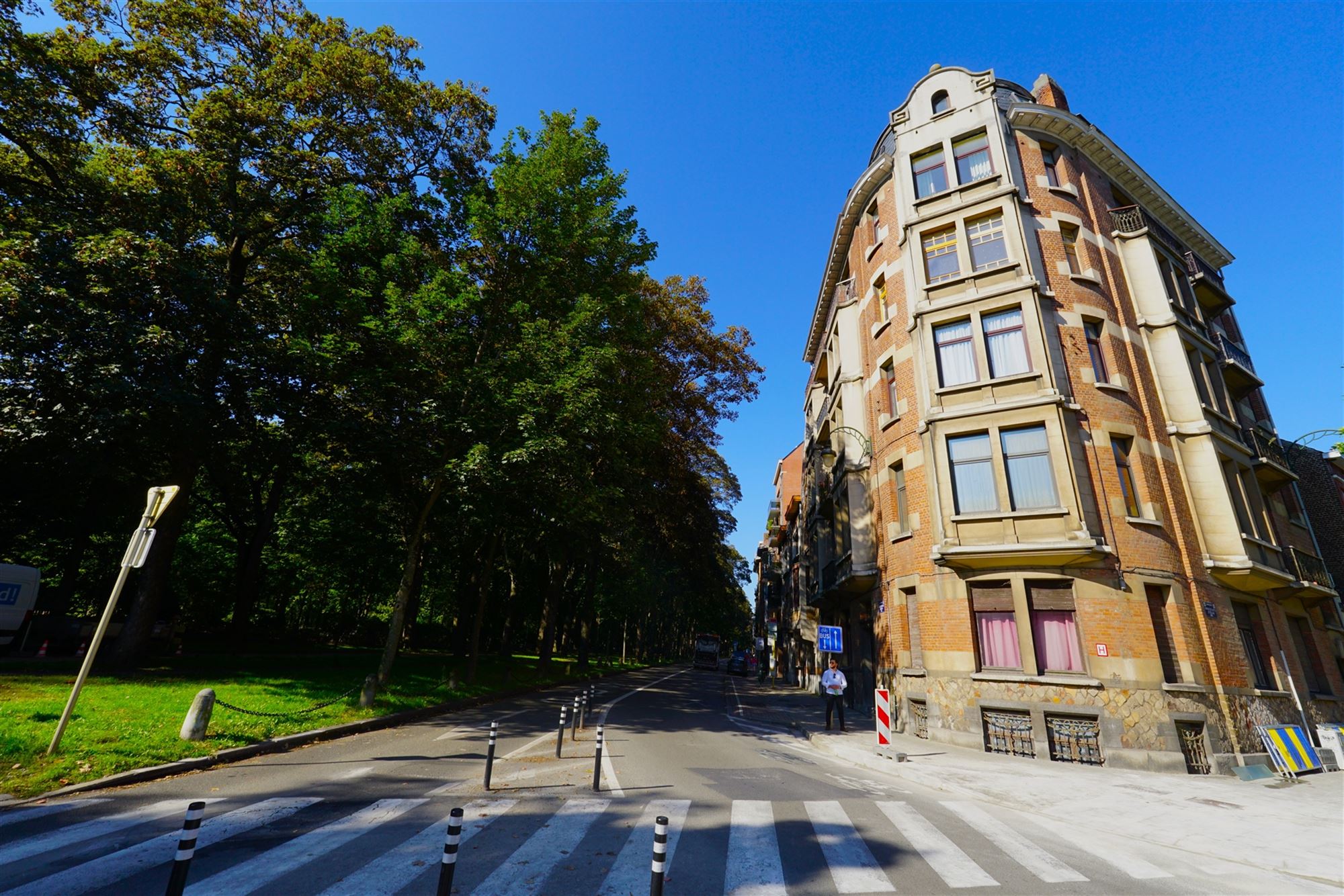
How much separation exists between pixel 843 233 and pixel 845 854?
78.7ft

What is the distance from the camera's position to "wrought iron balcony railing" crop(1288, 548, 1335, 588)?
1830cm

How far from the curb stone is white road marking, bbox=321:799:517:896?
4984 millimetres

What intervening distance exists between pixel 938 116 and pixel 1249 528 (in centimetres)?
1666

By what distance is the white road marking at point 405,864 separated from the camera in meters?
4.78

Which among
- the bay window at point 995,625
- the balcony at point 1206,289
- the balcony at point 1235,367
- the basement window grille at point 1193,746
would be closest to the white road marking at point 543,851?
the bay window at point 995,625

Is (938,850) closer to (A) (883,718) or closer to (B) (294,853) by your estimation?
(A) (883,718)

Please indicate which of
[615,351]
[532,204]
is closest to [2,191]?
[532,204]

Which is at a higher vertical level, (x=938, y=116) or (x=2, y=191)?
(x=938, y=116)

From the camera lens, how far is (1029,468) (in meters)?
15.2

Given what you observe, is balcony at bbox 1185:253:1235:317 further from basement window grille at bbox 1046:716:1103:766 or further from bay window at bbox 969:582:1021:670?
basement window grille at bbox 1046:716:1103:766

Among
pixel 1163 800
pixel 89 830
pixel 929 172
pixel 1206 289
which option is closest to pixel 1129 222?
pixel 1206 289

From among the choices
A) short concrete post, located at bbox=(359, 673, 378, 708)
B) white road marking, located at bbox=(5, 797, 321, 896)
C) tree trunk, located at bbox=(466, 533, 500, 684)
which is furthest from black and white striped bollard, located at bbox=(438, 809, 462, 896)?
tree trunk, located at bbox=(466, 533, 500, 684)

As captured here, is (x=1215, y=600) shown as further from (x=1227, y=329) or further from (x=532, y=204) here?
(x=532, y=204)

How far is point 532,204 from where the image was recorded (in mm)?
16672
